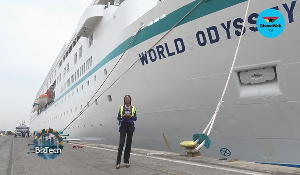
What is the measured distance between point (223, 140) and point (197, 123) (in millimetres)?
839

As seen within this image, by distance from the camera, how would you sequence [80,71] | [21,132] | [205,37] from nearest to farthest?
[205,37] → [80,71] → [21,132]

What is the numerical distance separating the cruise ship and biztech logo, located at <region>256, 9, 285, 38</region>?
81 millimetres

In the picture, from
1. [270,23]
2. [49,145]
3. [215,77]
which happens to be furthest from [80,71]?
[270,23]

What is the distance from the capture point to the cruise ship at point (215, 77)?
5.78 metres

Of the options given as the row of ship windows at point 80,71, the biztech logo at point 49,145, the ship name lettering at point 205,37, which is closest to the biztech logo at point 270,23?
the ship name lettering at point 205,37

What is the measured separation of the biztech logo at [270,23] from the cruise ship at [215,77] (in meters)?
0.08

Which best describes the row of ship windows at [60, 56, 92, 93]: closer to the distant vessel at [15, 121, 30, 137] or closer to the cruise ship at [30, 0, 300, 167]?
the cruise ship at [30, 0, 300, 167]

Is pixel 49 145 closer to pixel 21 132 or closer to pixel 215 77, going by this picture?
pixel 215 77

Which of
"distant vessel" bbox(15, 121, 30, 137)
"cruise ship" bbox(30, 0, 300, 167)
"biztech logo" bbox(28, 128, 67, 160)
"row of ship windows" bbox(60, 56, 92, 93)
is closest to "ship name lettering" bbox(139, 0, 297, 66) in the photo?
"cruise ship" bbox(30, 0, 300, 167)

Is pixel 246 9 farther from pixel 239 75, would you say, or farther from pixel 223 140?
pixel 223 140

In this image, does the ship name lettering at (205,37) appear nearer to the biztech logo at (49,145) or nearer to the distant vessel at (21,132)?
the biztech logo at (49,145)

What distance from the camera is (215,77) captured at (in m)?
6.63

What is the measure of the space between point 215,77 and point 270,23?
5.80ft

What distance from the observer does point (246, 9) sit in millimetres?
6004
